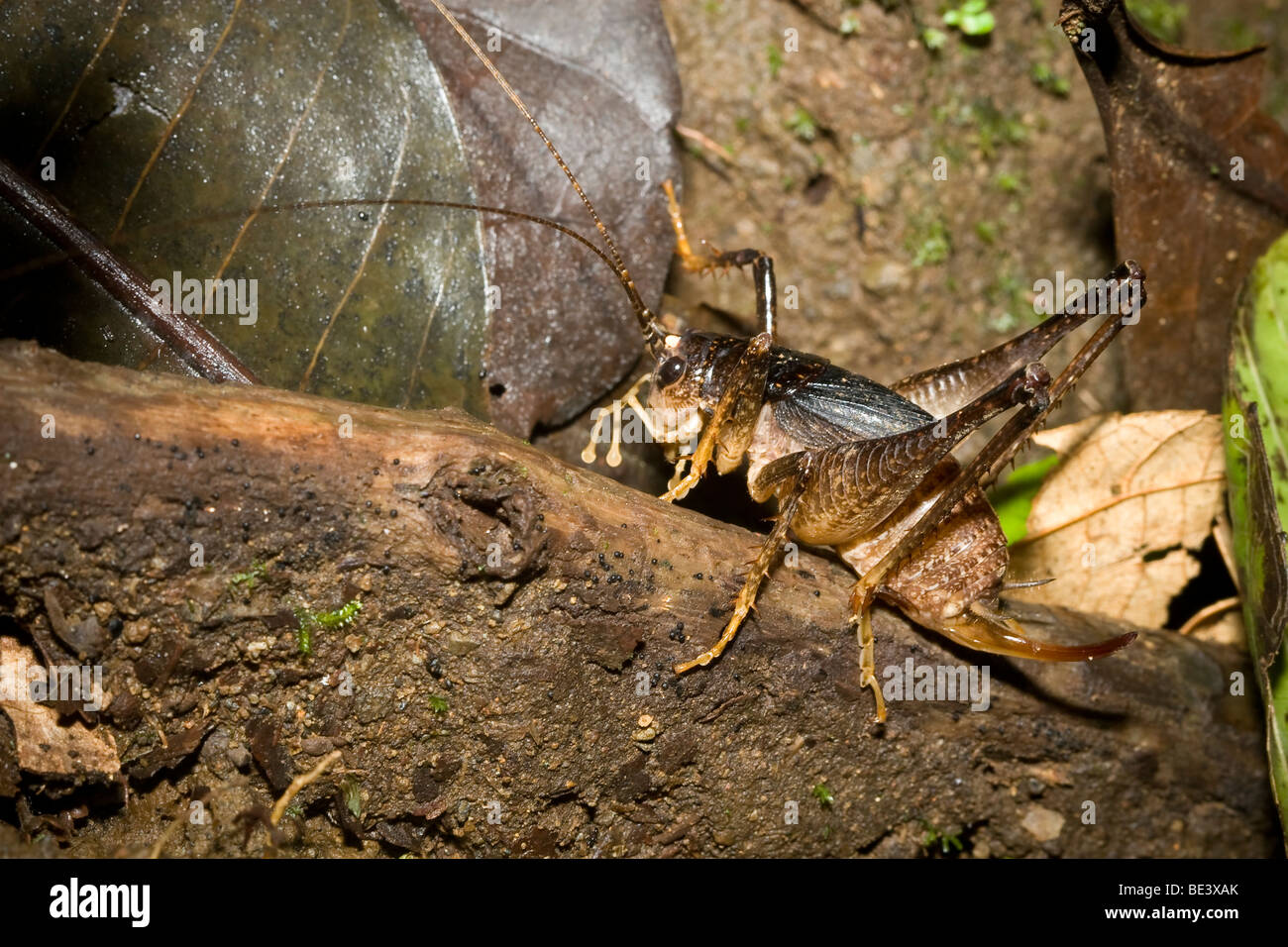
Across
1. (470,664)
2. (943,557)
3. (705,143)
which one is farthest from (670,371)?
(705,143)

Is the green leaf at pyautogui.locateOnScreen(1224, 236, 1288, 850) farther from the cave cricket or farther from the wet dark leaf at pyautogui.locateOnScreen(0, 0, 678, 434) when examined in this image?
the wet dark leaf at pyautogui.locateOnScreen(0, 0, 678, 434)

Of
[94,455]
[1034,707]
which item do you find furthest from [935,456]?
[94,455]

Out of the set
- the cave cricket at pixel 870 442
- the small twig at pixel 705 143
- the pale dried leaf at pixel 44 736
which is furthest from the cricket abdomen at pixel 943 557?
the pale dried leaf at pixel 44 736

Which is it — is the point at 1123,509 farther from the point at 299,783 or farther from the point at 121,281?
the point at 121,281

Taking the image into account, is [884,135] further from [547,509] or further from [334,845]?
[334,845]

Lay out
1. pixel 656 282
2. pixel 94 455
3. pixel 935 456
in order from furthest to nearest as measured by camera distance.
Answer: pixel 656 282 → pixel 935 456 → pixel 94 455

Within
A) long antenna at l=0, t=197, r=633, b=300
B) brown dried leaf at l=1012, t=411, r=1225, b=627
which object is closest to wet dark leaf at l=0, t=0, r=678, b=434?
long antenna at l=0, t=197, r=633, b=300
